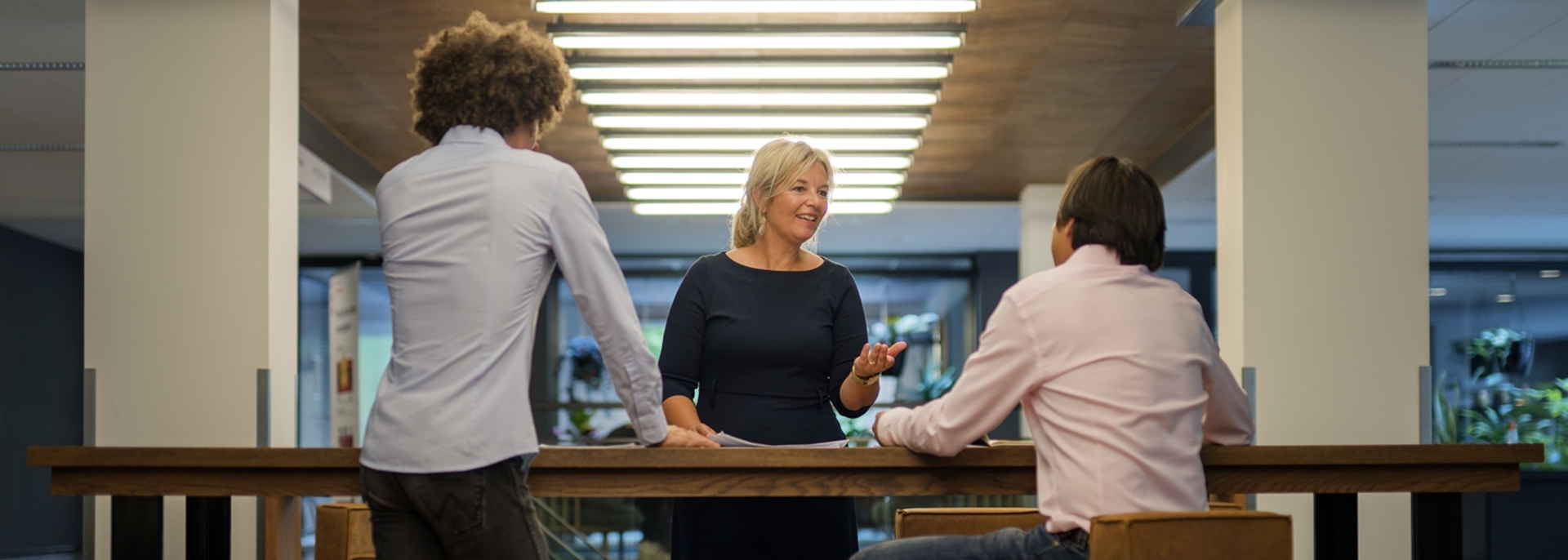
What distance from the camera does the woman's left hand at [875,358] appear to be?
7.66ft

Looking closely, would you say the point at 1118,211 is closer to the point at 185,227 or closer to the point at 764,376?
the point at 764,376

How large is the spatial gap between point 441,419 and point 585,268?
301 millimetres

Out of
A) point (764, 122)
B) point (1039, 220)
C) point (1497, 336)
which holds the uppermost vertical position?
point (764, 122)

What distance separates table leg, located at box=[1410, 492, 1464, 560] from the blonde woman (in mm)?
1065

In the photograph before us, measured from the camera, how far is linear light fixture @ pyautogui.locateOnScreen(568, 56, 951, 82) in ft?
16.9

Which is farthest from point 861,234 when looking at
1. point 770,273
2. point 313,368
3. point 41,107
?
point 770,273

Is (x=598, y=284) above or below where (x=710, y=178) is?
below

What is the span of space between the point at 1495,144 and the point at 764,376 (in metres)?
6.43

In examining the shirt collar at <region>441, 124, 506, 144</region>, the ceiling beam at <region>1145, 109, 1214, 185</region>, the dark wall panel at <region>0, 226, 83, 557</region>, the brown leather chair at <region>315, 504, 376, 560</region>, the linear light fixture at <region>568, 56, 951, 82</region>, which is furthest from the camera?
the dark wall panel at <region>0, 226, 83, 557</region>

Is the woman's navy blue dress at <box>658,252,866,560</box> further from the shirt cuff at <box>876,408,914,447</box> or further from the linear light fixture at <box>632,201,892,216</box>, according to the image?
the linear light fixture at <box>632,201,892,216</box>

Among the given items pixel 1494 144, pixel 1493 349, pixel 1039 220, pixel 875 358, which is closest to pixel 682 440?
pixel 875 358

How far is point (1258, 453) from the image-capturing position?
213 centimetres

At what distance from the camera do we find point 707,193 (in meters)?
7.68

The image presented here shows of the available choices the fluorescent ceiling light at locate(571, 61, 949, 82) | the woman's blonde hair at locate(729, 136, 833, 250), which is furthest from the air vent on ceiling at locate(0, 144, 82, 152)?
the woman's blonde hair at locate(729, 136, 833, 250)
